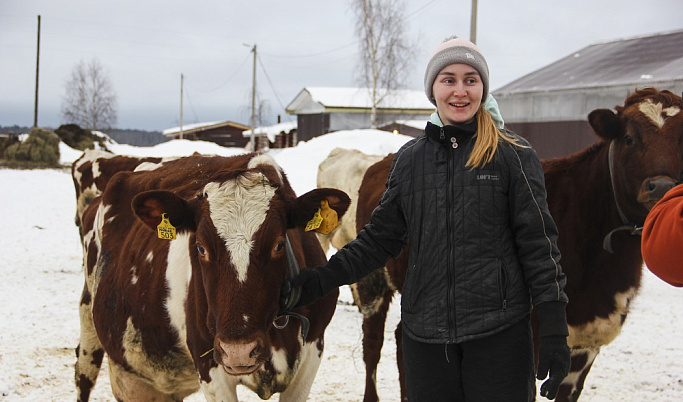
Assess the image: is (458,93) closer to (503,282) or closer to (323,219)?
(503,282)

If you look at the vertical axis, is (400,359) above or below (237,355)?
below

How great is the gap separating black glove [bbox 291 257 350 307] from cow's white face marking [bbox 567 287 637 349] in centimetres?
191

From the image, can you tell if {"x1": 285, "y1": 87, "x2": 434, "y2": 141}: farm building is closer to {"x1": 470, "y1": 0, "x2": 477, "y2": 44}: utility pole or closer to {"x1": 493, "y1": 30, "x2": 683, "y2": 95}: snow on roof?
{"x1": 493, "y1": 30, "x2": 683, "y2": 95}: snow on roof

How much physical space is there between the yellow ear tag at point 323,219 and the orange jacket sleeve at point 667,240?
161 centimetres

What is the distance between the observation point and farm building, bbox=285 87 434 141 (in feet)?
119

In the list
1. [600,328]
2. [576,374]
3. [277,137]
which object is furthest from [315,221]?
[277,137]

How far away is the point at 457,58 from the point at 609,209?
7.01 ft

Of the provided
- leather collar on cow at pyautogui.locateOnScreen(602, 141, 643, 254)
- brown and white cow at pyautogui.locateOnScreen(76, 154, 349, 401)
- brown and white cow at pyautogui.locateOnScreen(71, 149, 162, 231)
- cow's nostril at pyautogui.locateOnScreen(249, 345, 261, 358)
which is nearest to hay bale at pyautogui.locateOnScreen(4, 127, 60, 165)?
brown and white cow at pyautogui.locateOnScreen(71, 149, 162, 231)

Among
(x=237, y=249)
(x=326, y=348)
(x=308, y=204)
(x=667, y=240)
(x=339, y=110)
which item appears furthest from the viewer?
(x=339, y=110)

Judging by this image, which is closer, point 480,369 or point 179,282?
point 480,369

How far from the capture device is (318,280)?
293cm

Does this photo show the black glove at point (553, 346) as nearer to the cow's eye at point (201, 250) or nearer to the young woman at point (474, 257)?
the young woman at point (474, 257)

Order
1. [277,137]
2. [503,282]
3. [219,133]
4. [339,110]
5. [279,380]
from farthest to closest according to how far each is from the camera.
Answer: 1. [219,133]
2. [277,137]
3. [339,110]
4. [279,380]
5. [503,282]

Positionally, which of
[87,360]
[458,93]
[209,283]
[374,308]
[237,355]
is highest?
[458,93]
